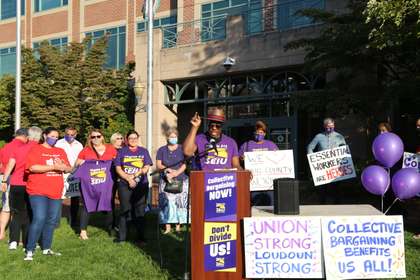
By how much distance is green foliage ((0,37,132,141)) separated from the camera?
2211 centimetres

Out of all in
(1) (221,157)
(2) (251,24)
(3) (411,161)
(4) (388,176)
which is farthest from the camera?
(2) (251,24)

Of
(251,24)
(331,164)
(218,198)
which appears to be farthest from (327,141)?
(251,24)

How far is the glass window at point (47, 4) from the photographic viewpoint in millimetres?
30750

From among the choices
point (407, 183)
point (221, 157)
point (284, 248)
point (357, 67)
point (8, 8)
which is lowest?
point (284, 248)

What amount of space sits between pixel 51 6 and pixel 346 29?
23718 millimetres

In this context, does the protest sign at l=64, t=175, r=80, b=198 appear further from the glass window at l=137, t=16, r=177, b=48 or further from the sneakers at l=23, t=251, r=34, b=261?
the glass window at l=137, t=16, r=177, b=48

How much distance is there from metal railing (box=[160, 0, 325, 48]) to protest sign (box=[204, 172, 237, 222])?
41.8 ft

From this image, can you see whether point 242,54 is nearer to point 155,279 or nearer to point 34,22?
point 155,279

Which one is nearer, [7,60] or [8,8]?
[7,60]

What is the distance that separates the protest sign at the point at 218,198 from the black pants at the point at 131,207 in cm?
329

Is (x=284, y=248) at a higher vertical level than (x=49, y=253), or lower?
higher

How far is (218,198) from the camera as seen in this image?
5.27m

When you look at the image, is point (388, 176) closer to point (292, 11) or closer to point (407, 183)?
point (407, 183)

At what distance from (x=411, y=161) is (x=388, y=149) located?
0.71 metres
